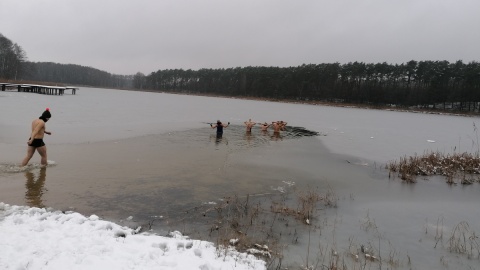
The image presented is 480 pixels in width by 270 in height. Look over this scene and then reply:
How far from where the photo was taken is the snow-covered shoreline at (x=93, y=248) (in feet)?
15.7

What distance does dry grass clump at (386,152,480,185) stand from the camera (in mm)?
13588

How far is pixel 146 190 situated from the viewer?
930 centimetres

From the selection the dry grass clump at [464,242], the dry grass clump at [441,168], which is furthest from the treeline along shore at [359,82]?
the dry grass clump at [464,242]

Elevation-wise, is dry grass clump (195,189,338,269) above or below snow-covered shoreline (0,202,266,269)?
below

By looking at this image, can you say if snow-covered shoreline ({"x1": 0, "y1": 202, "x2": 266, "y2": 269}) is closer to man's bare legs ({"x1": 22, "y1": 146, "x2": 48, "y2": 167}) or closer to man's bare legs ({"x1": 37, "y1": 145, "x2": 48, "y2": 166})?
man's bare legs ({"x1": 22, "y1": 146, "x2": 48, "y2": 167})

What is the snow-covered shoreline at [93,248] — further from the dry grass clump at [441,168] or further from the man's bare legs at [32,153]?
the dry grass clump at [441,168]

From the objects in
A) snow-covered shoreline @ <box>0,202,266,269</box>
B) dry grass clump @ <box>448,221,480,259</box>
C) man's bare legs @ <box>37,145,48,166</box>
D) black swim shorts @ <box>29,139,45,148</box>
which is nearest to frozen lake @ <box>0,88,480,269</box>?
dry grass clump @ <box>448,221,480,259</box>

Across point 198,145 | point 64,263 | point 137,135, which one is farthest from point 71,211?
point 137,135

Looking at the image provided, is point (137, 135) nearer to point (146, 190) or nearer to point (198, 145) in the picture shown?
point (198, 145)

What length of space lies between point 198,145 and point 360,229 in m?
12.0

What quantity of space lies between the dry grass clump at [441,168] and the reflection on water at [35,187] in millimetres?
12419

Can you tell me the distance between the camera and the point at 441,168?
1481 cm

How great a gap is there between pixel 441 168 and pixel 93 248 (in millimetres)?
14846

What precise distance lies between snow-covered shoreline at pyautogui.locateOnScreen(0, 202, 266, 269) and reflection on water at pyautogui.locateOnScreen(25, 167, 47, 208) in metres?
0.97
